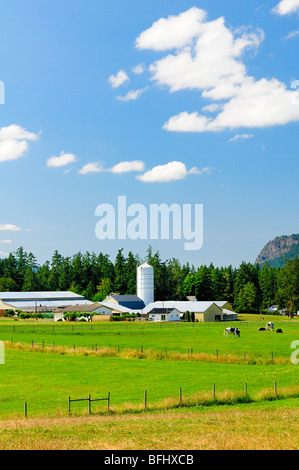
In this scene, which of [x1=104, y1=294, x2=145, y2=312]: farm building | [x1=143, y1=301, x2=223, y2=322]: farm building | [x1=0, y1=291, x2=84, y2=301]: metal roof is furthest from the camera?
[x1=0, y1=291, x2=84, y2=301]: metal roof

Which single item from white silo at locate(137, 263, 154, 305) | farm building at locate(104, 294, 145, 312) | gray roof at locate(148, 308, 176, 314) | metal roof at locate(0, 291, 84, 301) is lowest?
gray roof at locate(148, 308, 176, 314)

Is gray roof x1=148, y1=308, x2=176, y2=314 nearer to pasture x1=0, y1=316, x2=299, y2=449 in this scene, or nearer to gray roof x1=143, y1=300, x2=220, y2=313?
gray roof x1=143, y1=300, x2=220, y2=313

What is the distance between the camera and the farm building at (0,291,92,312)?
155 meters

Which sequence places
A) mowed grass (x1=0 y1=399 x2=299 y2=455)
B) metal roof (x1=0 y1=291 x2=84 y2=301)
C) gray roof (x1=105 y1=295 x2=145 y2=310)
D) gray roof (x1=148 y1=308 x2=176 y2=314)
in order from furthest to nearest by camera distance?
metal roof (x1=0 y1=291 x2=84 y2=301) → gray roof (x1=105 y1=295 x2=145 y2=310) → gray roof (x1=148 y1=308 x2=176 y2=314) → mowed grass (x1=0 y1=399 x2=299 y2=455)

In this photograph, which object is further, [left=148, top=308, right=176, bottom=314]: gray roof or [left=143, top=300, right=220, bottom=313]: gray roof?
[left=143, top=300, right=220, bottom=313]: gray roof

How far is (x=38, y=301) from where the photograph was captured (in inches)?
6398

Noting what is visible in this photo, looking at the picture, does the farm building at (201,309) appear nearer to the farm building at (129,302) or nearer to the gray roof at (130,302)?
the farm building at (129,302)

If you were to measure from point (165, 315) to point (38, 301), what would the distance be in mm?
45510

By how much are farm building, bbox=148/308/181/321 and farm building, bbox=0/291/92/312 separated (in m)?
27.3

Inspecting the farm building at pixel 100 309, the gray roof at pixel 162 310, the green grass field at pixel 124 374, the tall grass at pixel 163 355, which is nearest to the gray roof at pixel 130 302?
the farm building at pixel 100 309

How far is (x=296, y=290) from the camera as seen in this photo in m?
157

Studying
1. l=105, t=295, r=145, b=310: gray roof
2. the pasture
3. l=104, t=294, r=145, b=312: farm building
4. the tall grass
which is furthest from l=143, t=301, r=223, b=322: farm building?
the tall grass

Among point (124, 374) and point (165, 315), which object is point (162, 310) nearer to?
point (165, 315)
